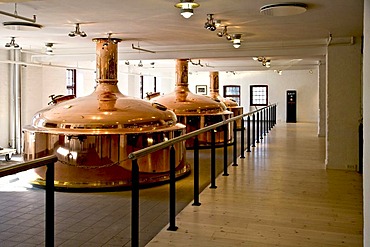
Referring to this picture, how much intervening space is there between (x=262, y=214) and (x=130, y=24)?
328 cm

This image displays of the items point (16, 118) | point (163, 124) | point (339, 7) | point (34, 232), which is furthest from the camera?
point (16, 118)

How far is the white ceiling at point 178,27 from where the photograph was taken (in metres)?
4.66

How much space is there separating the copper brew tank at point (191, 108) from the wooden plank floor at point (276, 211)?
3.30 m

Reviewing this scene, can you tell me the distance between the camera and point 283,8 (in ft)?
14.7

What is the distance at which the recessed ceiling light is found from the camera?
4.43 m

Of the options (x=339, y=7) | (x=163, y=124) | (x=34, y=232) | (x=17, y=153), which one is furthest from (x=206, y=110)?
(x=34, y=232)

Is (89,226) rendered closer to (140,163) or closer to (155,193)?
(155,193)

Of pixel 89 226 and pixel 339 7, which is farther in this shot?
pixel 339 7

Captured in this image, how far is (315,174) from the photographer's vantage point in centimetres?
634

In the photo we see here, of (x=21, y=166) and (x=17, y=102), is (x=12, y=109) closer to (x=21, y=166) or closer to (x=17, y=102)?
(x=17, y=102)

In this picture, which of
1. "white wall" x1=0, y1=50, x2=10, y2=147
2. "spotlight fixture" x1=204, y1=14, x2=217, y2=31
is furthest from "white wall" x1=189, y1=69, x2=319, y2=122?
"spotlight fixture" x1=204, y1=14, x2=217, y2=31

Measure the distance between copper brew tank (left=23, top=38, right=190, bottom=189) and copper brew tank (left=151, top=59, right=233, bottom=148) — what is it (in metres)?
3.53

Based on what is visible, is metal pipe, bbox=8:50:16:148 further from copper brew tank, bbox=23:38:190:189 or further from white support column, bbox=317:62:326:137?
white support column, bbox=317:62:326:137

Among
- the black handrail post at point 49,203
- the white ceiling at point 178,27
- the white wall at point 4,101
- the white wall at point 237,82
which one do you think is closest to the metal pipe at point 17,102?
the white wall at point 4,101
